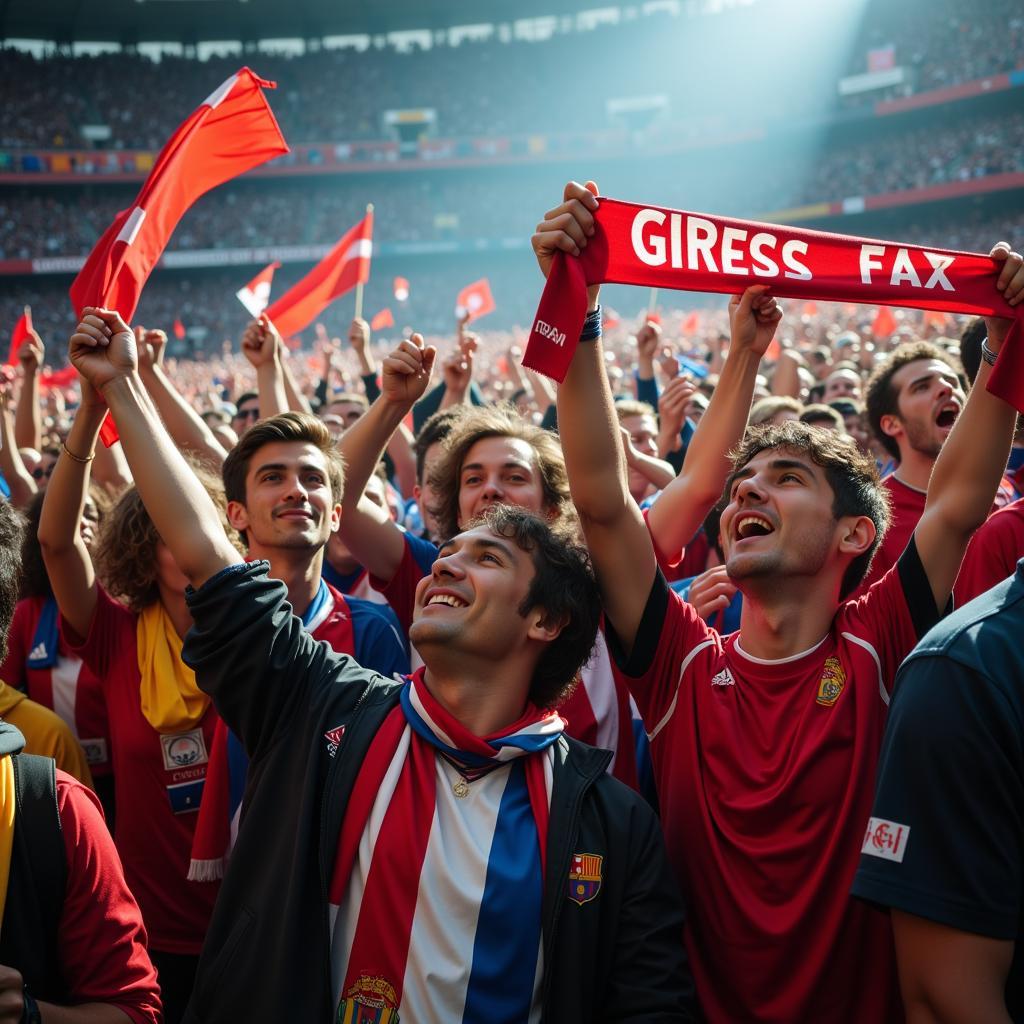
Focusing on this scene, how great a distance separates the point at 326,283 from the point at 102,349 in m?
5.61

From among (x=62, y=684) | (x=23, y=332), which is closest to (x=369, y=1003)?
(x=62, y=684)

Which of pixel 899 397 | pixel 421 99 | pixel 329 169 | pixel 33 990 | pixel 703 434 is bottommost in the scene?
pixel 33 990

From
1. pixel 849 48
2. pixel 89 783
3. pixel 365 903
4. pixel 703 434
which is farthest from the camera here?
pixel 849 48

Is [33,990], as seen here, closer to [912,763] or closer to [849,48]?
[912,763]

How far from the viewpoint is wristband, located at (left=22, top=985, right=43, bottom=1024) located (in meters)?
1.79

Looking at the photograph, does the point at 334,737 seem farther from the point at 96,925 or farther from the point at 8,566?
the point at 8,566

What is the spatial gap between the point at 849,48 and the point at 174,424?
42719 mm

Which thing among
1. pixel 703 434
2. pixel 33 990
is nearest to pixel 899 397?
pixel 703 434

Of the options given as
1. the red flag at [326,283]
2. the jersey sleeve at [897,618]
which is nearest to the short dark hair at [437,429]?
the jersey sleeve at [897,618]

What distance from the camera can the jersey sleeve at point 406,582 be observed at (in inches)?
138

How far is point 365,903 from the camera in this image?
212cm

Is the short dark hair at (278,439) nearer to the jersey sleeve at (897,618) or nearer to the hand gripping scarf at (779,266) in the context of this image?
the hand gripping scarf at (779,266)

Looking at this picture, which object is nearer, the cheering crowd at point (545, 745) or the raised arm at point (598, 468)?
the cheering crowd at point (545, 745)

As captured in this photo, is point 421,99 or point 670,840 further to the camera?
point 421,99
